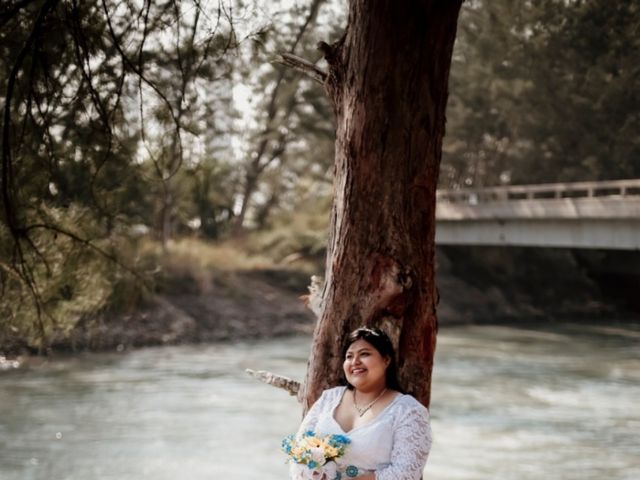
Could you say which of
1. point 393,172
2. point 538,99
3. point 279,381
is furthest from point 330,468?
point 538,99

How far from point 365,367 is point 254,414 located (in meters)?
12.0

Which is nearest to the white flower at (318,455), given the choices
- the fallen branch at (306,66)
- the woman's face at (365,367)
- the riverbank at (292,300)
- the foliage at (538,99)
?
the woman's face at (365,367)

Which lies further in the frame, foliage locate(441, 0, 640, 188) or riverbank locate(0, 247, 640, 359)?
riverbank locate(0, 247, 640, 359)

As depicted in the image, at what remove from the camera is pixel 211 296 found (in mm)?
25797

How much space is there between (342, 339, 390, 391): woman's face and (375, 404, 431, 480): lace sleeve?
0.19 m

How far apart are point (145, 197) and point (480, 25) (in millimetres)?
9455

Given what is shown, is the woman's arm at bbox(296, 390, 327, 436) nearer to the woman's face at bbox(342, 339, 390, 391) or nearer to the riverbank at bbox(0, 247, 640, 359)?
the woman's face at bbox(342, 339, 390, 391)

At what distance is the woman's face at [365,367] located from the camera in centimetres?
429

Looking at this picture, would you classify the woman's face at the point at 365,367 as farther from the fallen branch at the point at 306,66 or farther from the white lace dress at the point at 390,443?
the fallen branch at the point at 306,66

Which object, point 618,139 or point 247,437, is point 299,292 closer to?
point 618,139

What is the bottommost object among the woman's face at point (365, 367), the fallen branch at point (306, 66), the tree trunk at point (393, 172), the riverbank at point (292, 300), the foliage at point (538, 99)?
the riverbank at point (292, 300)

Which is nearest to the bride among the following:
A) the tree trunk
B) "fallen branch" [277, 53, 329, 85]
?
the tree trunk

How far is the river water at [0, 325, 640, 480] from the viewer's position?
1280 cm

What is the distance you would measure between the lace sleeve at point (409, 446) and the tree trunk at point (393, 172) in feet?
2.27
